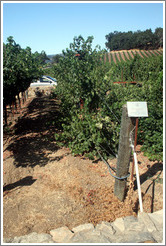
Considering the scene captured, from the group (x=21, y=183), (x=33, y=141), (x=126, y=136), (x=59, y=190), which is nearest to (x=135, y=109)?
(x=126, y=136)

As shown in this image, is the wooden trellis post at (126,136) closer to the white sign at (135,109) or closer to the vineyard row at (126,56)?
the white sign at (135,109)

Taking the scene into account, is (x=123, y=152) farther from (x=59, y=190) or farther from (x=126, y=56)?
(x=126, y=56)

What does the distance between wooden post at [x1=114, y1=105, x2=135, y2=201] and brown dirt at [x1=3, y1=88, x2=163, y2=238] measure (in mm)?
179

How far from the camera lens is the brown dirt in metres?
3.30

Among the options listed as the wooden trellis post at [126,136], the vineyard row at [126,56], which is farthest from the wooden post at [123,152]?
the vineyard row at [126,56]

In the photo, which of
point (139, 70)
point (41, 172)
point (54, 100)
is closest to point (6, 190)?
point (41, 172)

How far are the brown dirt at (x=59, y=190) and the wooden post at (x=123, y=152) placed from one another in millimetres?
179

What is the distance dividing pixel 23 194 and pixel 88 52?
435 centimetres

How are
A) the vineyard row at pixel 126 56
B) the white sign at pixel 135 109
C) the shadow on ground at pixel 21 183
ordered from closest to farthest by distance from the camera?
the white sign at pixel 135 109
the shadow on ground at pixel 21 183
the vineyard row at pixel 126 56

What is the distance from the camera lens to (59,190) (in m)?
4.06

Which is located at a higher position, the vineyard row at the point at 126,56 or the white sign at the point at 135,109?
the vineyard row at the point at 126,56

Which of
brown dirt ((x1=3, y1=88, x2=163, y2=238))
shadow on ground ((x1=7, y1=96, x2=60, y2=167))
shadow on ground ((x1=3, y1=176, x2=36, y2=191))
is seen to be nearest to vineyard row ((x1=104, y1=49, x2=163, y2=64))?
shadow on ground ((x1=7, y1=96, x2=60, y2=167))

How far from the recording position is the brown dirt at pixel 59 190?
3.30 metres

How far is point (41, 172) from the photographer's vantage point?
4777mm
